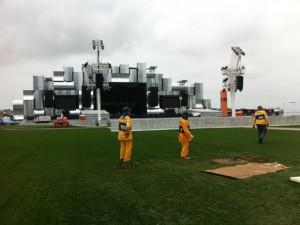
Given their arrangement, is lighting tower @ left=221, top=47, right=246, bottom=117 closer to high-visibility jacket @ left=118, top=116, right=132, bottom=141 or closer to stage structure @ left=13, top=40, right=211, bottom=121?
stage structure @ left=13, top=40, right=211, bottom=121

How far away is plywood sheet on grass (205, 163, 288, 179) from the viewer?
7.29 meters

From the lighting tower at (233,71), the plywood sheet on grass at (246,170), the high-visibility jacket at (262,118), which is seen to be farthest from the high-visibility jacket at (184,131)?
the lighting tower at (233,71)

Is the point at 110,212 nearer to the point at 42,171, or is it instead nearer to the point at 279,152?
the point at 42,171

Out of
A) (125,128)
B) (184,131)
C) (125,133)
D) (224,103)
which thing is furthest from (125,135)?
(224,103)

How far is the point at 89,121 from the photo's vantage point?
43.2m

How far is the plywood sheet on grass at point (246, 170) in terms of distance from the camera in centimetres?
729

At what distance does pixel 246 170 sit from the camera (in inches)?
307

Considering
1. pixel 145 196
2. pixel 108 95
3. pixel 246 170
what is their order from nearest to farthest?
Answer: pixel 145 196 < pixel 246 170 < pixel 108 95

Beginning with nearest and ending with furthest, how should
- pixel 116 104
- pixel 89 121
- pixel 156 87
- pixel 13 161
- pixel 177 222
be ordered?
pixel 177 222, pixel 13 161, pixel 89 121, pixel 116 104, pixel 156 87

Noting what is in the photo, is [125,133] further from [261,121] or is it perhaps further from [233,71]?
[233,71]

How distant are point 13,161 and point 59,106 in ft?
185

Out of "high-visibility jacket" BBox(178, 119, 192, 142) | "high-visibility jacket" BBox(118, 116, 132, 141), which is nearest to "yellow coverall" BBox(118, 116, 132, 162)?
"high-visibility jacket" BBox(118, 116, 132, 141)

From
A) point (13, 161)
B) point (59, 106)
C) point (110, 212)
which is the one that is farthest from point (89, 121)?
point (110, 212)

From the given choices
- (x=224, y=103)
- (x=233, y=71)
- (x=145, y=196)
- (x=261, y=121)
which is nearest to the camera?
(x=145, y=196)
